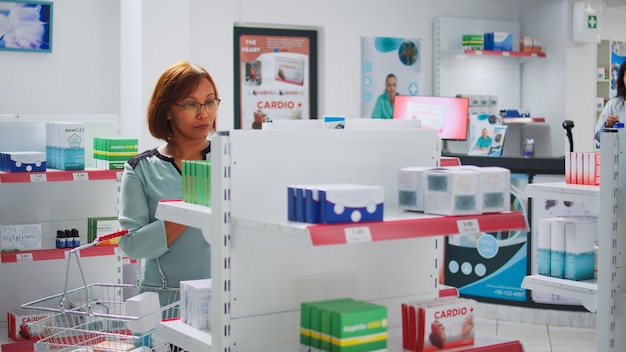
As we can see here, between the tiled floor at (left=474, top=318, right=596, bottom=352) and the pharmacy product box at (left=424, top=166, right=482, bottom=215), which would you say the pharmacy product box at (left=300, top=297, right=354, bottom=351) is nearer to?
the pharmacy product box at (left=424, top=166, right=482, bottom=215)

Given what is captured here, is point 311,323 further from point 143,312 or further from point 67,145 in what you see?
point 67,145

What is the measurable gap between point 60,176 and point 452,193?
330cm

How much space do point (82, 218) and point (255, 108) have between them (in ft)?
9.33

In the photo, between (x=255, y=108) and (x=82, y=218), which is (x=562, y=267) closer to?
(x=82, y=218)

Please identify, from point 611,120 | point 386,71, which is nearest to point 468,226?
point 611,120

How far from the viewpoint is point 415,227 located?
228cm

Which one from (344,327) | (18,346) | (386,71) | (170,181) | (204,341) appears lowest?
(18,346)

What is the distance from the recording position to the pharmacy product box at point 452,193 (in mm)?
2387

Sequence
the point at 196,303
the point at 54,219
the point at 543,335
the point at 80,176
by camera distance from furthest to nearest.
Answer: the point at 543,335, the point at 54,219, the point at 80,176, the point at 196,303

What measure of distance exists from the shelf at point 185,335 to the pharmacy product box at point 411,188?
0.71m

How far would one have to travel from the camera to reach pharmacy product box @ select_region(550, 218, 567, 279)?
4.29 metres

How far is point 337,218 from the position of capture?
2.17 meters

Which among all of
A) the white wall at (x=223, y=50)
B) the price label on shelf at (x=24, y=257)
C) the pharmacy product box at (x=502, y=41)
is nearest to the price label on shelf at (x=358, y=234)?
the price label on shelf at (x=24, y=257)

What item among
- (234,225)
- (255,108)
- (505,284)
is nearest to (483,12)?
(255,108)
